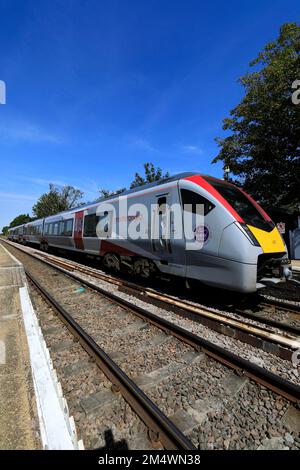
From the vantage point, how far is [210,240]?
553 cm

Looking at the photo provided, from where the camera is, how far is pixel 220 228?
210 inches

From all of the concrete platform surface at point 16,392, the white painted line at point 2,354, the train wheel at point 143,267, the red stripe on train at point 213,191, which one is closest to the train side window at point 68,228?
the train wheel at point 143,267

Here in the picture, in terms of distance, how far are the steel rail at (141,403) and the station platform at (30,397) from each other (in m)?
0.61

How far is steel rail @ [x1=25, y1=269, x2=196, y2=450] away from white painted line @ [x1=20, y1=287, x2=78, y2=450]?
0.64 m

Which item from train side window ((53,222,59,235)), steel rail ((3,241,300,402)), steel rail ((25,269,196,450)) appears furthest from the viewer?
train side window ((53,222,59,235))

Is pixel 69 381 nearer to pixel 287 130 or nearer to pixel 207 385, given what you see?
pixel 207 385

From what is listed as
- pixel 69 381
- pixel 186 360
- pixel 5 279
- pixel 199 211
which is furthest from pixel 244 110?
pixel 5 279

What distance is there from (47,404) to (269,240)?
501 centimetres

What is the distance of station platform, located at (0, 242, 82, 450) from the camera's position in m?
2.33

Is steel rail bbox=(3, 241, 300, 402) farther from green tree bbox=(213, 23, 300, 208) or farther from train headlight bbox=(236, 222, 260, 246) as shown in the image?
green tree bbox=(213, 23, 300, 208)

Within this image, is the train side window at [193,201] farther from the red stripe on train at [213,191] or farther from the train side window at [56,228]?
the train side window at [56,228]

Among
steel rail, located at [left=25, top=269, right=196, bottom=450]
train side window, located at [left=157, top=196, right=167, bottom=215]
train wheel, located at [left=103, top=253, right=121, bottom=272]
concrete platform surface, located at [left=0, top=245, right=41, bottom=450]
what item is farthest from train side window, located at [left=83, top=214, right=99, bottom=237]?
steel rail, located at [left=25, top=269, right=196, bottom=450]

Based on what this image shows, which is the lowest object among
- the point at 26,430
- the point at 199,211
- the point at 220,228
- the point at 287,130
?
the point at 26,430

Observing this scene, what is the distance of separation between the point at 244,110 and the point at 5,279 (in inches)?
482
